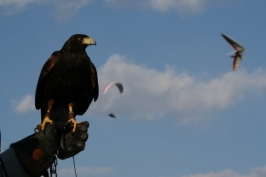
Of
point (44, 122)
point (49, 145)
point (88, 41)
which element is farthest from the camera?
point (88, 41)

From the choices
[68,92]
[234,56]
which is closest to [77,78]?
[68,92]

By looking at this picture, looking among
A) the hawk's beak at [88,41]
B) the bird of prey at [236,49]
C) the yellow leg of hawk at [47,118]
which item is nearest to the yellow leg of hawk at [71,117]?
the yellow leg of hawk at [47,118]

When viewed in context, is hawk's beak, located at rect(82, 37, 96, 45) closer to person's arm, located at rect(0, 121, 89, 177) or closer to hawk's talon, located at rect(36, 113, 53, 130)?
hawk's talon, located at rect(36, 113, 53, 130)

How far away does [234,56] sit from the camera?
15625 millimetres

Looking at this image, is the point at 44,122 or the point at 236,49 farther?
the point at 236,49

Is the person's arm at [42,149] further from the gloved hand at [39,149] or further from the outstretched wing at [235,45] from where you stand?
the outstretched wing at [235,45]

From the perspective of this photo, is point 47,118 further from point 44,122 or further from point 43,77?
point 43,77

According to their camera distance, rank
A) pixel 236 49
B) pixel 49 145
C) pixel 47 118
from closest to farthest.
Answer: pixel 49 145, pixel 47 118, pixel 236 49

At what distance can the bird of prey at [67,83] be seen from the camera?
7.79 meters

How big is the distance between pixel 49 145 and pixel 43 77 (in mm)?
1978

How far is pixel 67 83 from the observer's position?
7.81 meters

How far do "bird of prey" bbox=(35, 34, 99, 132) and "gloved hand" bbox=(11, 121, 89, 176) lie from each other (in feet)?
3.46

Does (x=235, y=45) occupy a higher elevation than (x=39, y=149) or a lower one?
higher

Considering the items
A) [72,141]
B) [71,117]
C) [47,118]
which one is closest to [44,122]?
[47,118]
